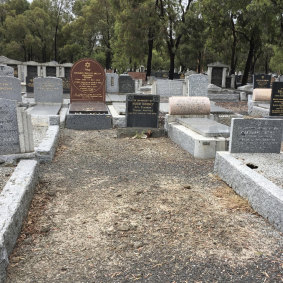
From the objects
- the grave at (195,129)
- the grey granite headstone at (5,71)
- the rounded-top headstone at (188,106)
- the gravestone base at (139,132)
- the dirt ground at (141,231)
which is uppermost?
the grey granite headstone at (5,71)

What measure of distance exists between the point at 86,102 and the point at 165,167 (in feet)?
18.7

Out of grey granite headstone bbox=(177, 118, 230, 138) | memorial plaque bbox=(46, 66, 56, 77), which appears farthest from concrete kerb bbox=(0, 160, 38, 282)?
memorial plaque bbox=(46, 66, 56, 77)

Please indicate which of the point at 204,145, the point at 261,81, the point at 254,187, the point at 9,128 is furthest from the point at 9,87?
the point at 261,81

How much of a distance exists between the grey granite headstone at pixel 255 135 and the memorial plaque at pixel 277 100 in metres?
4.36

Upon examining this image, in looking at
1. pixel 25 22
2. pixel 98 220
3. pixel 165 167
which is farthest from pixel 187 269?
pixel 25 22

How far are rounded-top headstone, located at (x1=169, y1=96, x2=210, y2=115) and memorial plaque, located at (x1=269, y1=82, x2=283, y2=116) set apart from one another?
7.40 feet

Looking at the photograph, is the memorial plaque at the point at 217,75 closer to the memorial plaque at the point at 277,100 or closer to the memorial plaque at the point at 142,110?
the memorial plaque at the point at 277,100

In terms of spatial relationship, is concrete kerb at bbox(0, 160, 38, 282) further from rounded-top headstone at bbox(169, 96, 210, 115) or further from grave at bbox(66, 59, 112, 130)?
grave at bbox(66, 59, 112, 130)

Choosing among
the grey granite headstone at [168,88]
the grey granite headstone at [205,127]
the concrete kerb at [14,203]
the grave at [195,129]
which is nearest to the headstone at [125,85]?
the grey granite headstone at [168,88]

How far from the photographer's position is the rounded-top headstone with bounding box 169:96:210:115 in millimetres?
8430

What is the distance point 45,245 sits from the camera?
10.8 feet

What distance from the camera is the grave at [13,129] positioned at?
5.02 meters

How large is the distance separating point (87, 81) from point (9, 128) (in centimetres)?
601

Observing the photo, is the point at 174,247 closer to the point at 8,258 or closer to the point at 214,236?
the point at 214,236
